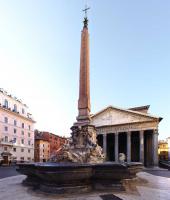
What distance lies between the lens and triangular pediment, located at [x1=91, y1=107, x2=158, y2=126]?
150 feet

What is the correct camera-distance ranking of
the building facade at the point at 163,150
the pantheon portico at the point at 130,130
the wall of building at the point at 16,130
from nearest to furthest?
the pantheon portico at the point at 130,130 → the wall of building at the point at 16,130 → the building facade at the point at 163,150

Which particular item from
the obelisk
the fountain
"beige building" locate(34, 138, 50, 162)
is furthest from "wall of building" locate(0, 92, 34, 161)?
the fountain

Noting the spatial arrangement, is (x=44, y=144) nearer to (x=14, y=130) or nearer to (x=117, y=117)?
(x=14, y=130)

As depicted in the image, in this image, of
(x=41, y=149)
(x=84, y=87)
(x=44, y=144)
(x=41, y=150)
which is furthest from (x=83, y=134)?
(x=44, y=144)

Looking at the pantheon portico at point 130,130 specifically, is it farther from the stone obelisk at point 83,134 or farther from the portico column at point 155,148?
the stone obelisk at point 83,134

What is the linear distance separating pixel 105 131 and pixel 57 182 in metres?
42.6

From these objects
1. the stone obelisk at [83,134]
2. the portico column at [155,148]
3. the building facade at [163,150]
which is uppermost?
the stone obelisk at [83,134]

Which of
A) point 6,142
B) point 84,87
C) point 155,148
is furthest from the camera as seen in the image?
point 6,142

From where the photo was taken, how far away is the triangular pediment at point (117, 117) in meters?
45.8

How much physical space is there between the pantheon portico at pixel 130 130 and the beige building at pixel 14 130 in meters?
15.7

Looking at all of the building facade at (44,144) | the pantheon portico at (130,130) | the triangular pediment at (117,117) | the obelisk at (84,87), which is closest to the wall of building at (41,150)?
the building facade at (44,144)

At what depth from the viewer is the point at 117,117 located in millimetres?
48938

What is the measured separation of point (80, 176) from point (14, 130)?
144 ft

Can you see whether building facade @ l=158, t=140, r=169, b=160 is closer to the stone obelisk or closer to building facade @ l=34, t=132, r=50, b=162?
building facade @ l=34, t=132, r=50, b=162
